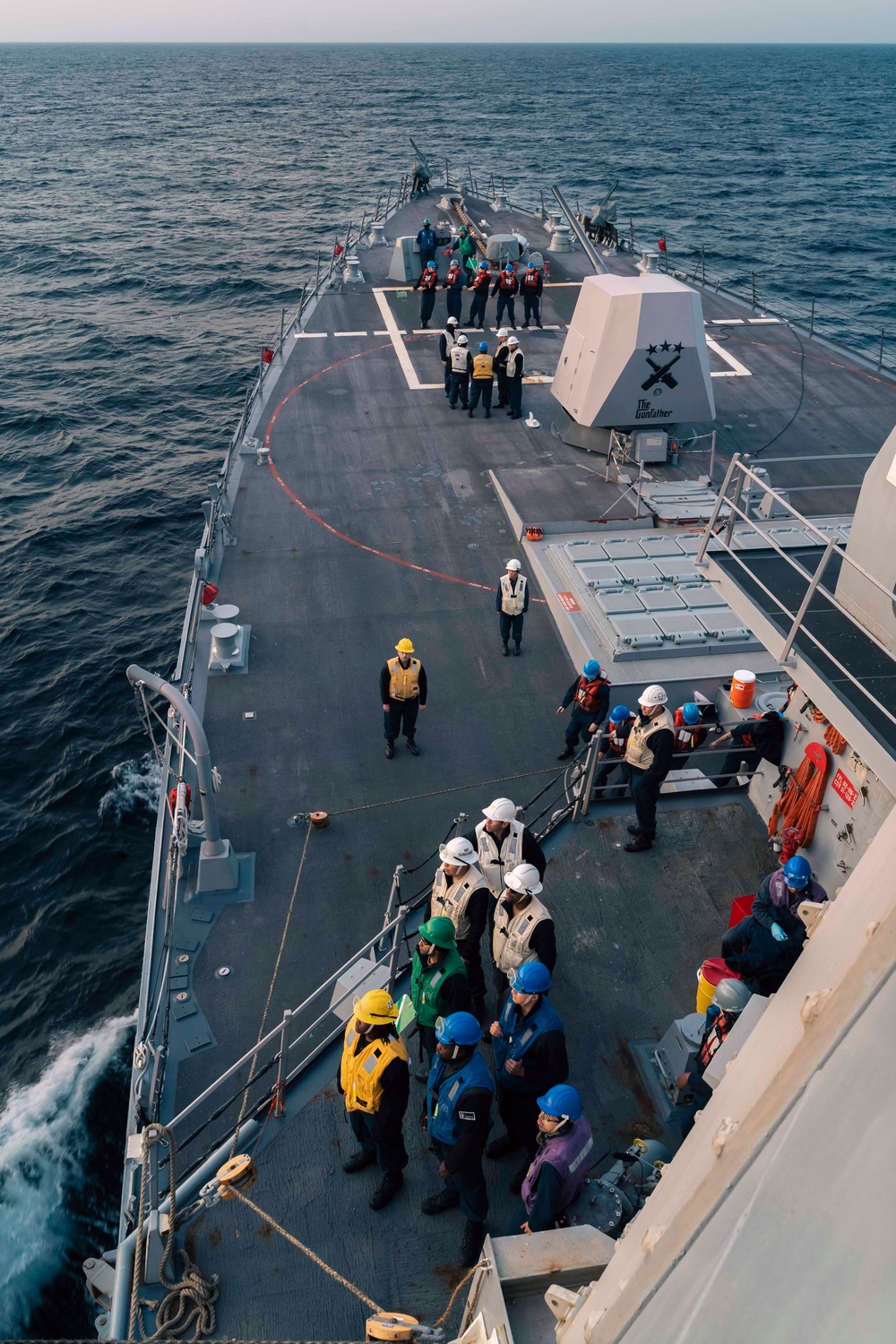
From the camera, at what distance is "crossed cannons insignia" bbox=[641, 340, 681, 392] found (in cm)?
1469

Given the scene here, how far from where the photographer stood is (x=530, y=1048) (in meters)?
5.54

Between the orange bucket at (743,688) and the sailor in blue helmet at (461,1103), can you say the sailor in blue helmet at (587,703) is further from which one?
the sailor in blue helmet at (461,1103)

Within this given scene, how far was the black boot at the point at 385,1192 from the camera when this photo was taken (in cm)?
581


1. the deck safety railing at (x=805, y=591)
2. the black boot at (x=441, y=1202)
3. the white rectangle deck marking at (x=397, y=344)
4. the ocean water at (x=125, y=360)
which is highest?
the deck safety railing at (x=805, y=591)

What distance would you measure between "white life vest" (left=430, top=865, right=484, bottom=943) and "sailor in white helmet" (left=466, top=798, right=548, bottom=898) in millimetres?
346

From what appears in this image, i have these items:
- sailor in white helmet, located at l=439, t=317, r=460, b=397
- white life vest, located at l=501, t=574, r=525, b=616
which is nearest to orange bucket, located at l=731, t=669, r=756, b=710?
white life vest, located at l=501, t=574, r=525, b=616

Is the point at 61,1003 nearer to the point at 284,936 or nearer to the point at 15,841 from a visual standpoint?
the point at 15,841

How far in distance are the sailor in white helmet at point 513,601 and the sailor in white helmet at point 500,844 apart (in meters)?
4.39

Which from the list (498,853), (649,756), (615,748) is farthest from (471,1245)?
(615,748)

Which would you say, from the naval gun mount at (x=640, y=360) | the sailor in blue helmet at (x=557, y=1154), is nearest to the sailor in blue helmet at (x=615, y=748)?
the sailor in blue helmet at (x=557, y=1154)

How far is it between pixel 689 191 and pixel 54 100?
96.8 m

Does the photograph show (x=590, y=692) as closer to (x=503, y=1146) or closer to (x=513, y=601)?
(x=513, y=601)

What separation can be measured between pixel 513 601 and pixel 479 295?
41.6 ft

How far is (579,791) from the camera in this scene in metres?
8.71
